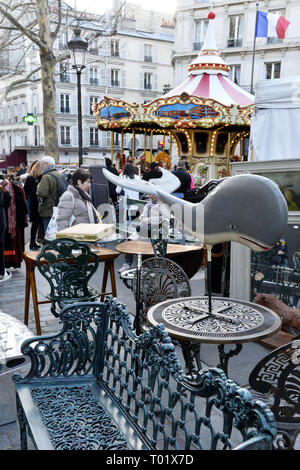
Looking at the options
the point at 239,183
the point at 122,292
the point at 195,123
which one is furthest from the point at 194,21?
the point at 239,183

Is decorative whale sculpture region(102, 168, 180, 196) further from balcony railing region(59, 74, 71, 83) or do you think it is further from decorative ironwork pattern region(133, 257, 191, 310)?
balcony railing region(59, 74, 71, 83)

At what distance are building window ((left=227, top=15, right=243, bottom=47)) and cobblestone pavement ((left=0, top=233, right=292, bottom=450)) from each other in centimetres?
2665

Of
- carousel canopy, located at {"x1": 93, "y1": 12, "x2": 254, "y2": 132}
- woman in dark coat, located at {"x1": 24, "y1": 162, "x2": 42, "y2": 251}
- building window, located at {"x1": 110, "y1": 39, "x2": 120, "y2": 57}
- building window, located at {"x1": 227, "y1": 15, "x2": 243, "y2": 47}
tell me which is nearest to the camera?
woman in dark coat, located at {"x1": 24, "y1": 162, "x2": 42, "y2": 251}

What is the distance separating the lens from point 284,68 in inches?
1099

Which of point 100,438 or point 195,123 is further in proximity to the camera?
point 195,123

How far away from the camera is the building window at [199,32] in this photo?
1173 inches

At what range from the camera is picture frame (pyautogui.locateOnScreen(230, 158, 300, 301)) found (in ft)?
13.4

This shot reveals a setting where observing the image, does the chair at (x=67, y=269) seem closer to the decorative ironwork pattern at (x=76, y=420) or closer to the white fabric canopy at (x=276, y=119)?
the decorative ironwork pattern at (x=76, y=420)

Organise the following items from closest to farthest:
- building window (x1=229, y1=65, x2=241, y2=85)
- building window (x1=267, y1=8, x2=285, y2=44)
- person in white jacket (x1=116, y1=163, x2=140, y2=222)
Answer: person in white jacket (x1=116, y1=163, x2=140, y2=222) < building window (x1=267, y1=8, x2=285, y2=44) < building window (x1=229, y1=65, x2=241, y2=85)

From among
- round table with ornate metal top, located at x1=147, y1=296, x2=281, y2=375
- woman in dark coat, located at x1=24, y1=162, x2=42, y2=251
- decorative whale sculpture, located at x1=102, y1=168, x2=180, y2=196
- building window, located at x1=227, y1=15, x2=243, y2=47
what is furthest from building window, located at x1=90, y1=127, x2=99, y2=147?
round table with ornate metal top, located at x1=147, y1=296, x2=281, y2=375
